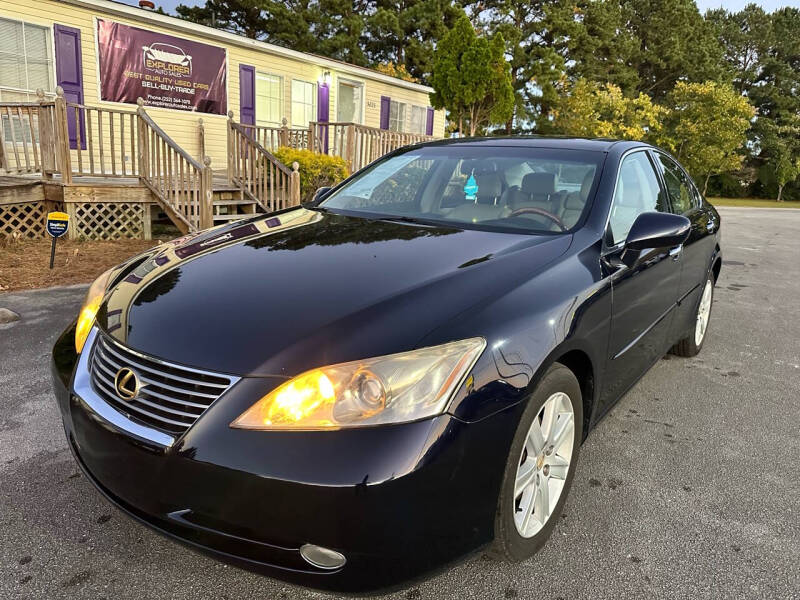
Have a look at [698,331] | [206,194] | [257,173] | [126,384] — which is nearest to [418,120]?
[257,173]

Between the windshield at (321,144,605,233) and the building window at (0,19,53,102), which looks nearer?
the windshield at (321,144,605,233)

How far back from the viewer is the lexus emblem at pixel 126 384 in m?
1.83

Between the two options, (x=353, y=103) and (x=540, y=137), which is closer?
(x=540, y=137)

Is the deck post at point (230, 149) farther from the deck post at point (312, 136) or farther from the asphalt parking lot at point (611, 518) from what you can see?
the asphalt parking lot at point (611, 518)

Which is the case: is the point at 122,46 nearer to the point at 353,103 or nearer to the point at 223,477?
the point at 353,103

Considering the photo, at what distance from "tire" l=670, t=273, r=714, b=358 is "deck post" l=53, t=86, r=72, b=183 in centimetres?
758

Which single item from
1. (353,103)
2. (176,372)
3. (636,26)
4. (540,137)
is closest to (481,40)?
(353,103)

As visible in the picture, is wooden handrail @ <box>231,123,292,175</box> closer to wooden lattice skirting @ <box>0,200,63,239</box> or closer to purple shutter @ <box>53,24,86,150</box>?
purple shutter @ <box>53,24,86,150</box>

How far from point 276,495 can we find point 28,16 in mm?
10831

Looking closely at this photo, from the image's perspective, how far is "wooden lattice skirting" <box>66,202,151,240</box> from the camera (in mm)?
8363

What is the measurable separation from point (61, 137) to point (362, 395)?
791cm

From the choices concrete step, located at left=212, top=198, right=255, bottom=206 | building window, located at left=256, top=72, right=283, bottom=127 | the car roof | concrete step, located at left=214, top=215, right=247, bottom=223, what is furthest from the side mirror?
building window, located at left=256, top=72, right=283, bottom=127

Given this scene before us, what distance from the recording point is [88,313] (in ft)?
7.78

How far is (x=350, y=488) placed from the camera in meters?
1.54
